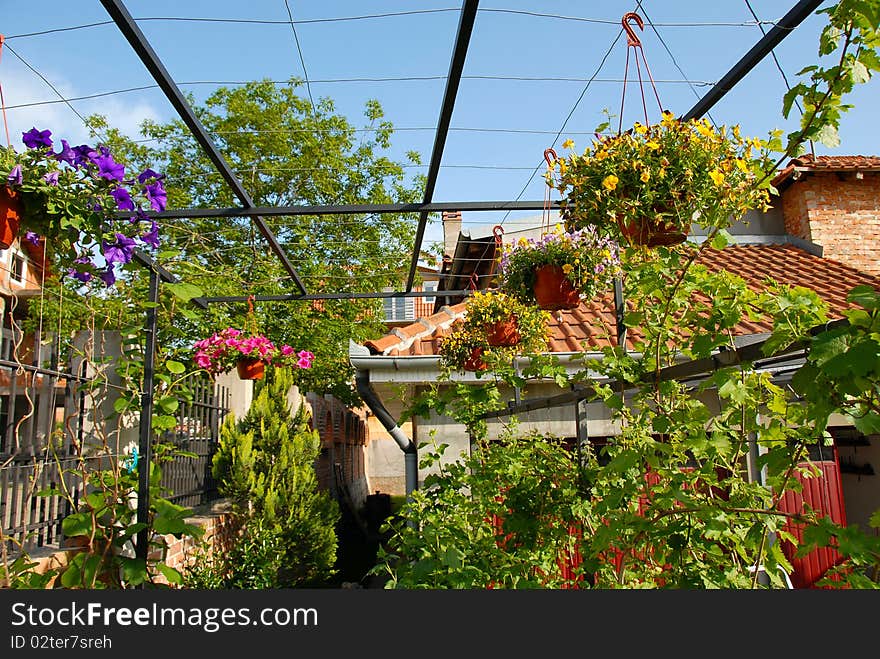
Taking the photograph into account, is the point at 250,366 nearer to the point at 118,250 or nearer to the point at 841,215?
the point at 118,250

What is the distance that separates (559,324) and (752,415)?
405cm

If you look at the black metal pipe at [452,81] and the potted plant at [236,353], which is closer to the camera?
the black metal pipe at [452,81]

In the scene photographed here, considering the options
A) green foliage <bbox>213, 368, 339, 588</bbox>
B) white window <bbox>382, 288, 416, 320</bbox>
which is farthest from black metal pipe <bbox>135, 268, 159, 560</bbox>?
white window <bbox>382, 288, 416, 320</bbox>

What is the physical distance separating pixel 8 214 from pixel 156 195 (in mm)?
577

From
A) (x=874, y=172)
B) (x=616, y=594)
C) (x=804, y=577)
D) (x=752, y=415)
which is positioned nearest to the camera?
(x=616, y=594)

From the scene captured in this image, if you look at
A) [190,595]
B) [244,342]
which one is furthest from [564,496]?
[244,342]

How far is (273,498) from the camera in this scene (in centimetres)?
627

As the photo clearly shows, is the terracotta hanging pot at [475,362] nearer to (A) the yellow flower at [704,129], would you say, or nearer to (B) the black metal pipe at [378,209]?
(B) the black metal pipe at [378,209]

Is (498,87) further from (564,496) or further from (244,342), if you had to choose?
(244,342)

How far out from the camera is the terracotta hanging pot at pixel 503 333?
3.39m

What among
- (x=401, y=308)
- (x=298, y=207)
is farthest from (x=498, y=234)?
(x=401, y=308)

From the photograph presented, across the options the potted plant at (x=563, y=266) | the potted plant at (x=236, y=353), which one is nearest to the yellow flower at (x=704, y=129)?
the potted plant at (x=563, y=266)

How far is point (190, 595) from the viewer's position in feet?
4.06

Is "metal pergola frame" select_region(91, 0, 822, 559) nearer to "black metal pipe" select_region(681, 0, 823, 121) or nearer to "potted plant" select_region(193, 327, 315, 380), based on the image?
"black metal pipe" select_region(681, 0, 823, 121)
